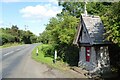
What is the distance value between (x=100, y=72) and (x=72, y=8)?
15.5 metres

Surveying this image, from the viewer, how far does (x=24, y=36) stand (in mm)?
115562

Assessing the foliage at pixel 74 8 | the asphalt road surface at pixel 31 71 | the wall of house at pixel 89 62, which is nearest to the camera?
the asphalt road surface at pixel 31 71

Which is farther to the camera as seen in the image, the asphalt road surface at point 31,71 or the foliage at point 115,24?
the asphalt road surface at point 31,71

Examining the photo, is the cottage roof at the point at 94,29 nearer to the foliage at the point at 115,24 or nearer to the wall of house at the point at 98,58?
the wall of house at the point at 98,58

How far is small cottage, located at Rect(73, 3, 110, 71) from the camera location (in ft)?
56.4

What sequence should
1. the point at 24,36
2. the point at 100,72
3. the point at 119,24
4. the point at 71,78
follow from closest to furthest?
the point at 119,24
the point at 71,78
the point at 100,72
the point at 24,36

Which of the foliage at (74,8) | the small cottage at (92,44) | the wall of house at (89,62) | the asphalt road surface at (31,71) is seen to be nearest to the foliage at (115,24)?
the small cottage at (92,44)

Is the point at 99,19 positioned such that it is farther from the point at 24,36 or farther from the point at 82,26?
the point at 24,36

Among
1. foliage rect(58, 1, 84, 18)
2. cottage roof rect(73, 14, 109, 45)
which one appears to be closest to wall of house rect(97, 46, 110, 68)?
cottage roof rect(73, 14, 109, 45)

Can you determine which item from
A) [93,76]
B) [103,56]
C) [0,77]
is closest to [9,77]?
[0,77]

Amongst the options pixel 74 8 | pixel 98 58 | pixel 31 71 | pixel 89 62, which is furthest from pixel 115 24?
pixel 74 8

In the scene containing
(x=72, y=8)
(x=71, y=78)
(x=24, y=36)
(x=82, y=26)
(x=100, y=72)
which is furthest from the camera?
(x=24, y=36)

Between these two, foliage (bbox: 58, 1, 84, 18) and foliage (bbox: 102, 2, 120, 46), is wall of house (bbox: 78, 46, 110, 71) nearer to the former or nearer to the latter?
foliage (bbox: 102, 2, 120, 46)

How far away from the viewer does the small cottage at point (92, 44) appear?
17188 mm
